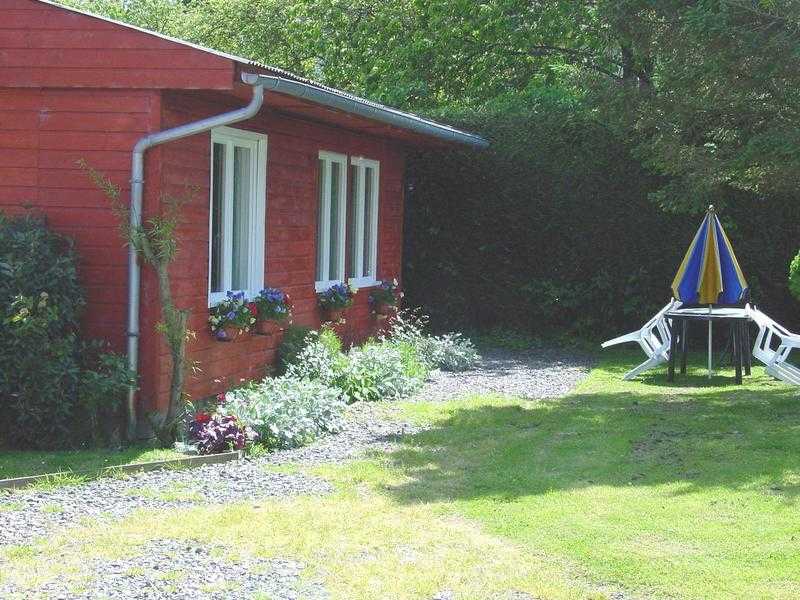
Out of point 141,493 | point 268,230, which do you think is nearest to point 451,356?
point 268,230

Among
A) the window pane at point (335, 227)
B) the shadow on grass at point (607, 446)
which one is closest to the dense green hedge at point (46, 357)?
the shadow on grass at point (607, 446)

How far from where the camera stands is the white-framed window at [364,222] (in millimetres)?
13281

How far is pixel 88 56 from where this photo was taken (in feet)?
27.1

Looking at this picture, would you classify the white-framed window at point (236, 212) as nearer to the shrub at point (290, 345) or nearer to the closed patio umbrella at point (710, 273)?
the shrub at point (290, 345)

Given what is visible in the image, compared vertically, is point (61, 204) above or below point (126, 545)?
above

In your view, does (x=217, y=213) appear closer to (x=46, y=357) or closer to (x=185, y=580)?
(x=46, y=357)

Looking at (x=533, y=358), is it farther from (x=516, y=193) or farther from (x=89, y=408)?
(x=89, y=408)

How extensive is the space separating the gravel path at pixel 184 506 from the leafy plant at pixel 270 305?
1.05 m

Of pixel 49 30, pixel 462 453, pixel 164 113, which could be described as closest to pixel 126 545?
pixel 462 453

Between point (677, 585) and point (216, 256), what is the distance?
5.53 m

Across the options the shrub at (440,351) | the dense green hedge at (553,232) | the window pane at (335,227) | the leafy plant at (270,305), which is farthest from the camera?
the dense green hedge at (553,232)

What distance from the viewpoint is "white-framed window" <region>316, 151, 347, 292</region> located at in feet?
39.8

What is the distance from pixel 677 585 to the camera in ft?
16.5

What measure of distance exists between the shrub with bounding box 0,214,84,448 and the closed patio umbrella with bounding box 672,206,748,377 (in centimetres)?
659
